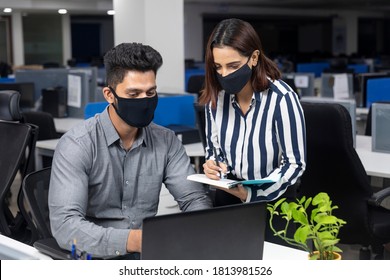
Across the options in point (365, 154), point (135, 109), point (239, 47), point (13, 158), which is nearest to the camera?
point (135, 109)

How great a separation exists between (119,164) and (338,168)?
47.9 inches

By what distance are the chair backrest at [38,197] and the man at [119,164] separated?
0.21m

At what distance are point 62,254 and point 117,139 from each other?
443 millimetres

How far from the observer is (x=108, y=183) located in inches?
77.2

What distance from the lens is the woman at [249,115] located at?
6.97ft

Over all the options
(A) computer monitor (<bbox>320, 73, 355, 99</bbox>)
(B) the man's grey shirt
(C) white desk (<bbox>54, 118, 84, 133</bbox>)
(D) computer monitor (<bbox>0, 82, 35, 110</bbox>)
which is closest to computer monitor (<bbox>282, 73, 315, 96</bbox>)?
(A) computer monitor (<bbox>320, 73, 355, 99</bbox>)

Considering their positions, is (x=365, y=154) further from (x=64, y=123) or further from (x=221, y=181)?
(x=64, y=123)

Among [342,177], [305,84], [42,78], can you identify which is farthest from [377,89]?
[342,177]

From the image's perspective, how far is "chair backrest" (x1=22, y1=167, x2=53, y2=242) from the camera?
2053 millimetres

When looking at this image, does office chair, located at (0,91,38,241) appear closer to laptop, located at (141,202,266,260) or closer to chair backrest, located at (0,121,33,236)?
chair backrest, located at (0,121,33,236)

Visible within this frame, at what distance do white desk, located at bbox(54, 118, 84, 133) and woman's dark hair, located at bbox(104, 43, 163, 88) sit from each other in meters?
3.06
